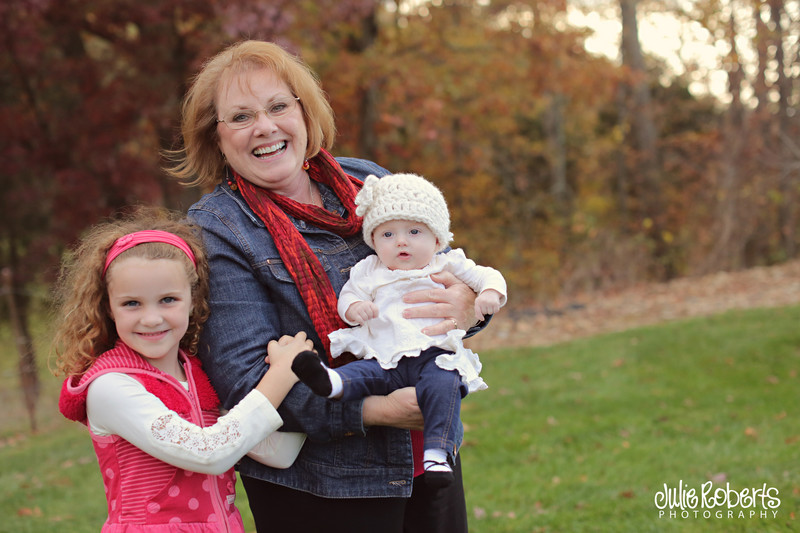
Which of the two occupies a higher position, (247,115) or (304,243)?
(247,115)

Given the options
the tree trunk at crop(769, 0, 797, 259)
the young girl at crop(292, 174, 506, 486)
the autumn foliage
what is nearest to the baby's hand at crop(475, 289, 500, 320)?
the young girl at crop(292, 174, 506, 486)

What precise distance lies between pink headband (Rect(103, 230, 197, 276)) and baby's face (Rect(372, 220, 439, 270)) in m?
0.62

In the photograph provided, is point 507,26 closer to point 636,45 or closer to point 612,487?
point 636,45

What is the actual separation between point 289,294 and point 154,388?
1.59 ft

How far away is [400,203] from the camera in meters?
2.48

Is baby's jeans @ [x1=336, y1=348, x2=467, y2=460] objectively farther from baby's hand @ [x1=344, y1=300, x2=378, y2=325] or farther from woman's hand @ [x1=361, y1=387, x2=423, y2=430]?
baby's hand @ [x1=344, y1=300, x2=378, y2=325]

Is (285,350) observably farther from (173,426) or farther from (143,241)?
(143,241)

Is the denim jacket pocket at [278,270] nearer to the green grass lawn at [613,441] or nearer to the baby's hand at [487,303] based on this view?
the baby's hand at [487,303]

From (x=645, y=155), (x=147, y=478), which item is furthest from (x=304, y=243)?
(x=645, y=155)

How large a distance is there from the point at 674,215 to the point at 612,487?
14.0 m

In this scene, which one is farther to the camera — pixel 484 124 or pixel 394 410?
pixel 484 124

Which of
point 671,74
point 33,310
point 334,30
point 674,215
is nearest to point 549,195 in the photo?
point 674,215

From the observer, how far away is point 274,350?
88.2 inches

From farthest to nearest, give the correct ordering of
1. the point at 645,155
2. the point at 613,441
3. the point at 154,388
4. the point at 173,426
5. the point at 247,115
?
the point at 645,155
the point at 613,441
the point at 247,115
the point at 154,388
the point at 173,426
